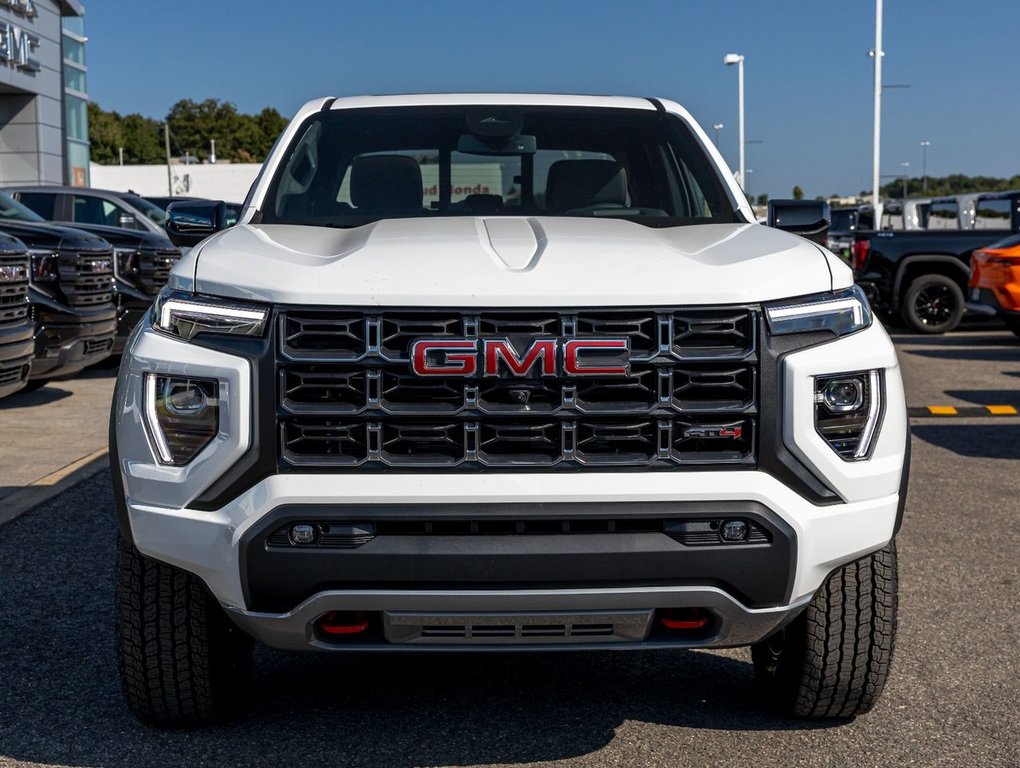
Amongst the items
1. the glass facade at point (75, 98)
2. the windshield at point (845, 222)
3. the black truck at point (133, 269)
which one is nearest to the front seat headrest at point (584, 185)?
the windshield at point (845, 222)

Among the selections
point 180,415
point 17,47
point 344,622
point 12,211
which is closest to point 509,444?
point 344,622

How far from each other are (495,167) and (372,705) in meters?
2.01

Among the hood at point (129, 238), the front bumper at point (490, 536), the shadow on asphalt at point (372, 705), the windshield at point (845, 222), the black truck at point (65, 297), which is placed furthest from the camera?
the hood at point (129, 238)

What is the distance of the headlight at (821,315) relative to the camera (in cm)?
340

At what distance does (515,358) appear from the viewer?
3307mm

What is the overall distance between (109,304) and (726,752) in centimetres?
892

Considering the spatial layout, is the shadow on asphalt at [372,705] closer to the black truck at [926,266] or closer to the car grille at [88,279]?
the car grille at [88,279]

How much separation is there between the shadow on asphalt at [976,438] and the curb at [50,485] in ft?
17.4

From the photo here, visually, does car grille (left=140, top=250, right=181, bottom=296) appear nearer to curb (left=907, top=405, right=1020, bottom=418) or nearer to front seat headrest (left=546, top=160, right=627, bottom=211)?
curb (left=907, top=405, right=1020, bottom=418)

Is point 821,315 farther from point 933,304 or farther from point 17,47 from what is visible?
point 17,47

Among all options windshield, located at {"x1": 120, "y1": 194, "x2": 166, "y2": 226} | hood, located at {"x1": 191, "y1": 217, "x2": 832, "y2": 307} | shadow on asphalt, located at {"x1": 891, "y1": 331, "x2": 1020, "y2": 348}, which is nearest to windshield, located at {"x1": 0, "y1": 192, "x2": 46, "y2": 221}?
windshield, located at {"x1": 120, "y1": 194, "x2": 166, "y2": 226}

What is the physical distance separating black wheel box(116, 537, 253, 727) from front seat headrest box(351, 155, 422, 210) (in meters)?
1.62

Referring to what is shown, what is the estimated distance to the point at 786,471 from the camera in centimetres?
336

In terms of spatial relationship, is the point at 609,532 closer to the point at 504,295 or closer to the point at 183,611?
the point at 504,295
